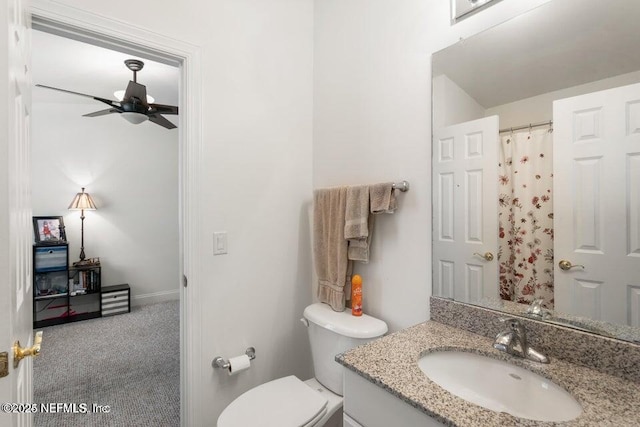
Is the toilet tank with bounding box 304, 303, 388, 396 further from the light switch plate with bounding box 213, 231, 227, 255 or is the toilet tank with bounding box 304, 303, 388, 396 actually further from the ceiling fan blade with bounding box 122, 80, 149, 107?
the ceiling fan blade with bounding box 122, 80, 149, 107

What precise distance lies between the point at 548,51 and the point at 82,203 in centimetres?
439

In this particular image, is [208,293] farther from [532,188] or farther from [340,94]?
[532,188]

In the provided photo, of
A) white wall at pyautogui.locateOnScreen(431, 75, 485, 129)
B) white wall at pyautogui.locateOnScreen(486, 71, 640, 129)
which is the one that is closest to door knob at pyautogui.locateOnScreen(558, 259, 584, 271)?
white wall at pyautogui.locateOnScreen(486, 71, 640, 129)

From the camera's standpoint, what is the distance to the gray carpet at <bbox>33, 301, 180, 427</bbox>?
185cm

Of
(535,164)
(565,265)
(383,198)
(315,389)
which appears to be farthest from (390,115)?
(315,389)

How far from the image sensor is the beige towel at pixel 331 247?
1533 mm

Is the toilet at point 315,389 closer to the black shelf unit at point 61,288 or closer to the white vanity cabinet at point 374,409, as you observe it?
the white vanity cabinet at point 374,409

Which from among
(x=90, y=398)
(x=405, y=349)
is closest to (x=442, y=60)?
(x=405, y=349)

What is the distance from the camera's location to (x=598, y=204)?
0.88 meters

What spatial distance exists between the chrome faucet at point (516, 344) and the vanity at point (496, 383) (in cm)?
2

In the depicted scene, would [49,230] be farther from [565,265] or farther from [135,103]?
[565,265]

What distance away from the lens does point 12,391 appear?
2.16 ft

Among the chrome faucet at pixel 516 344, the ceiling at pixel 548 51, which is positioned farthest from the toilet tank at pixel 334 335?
the ceiling at pixel 548 51

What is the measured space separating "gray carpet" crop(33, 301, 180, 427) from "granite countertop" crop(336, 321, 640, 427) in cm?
158
